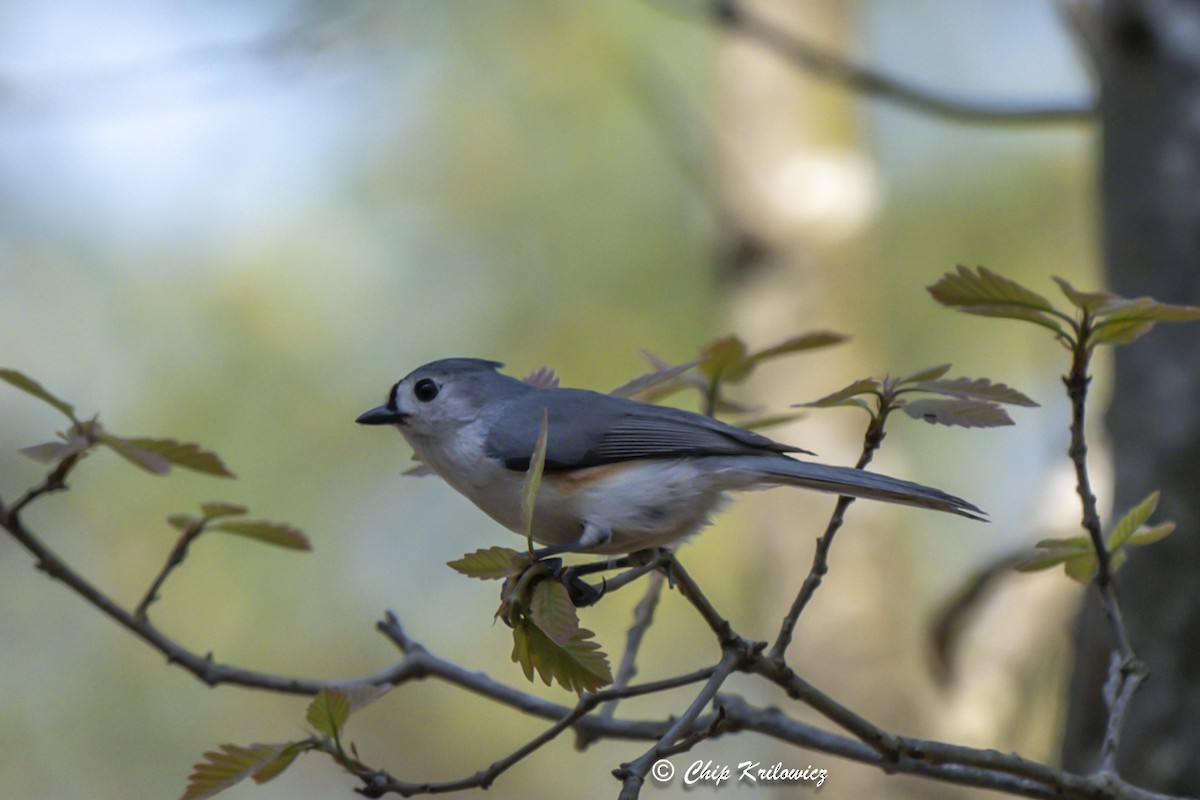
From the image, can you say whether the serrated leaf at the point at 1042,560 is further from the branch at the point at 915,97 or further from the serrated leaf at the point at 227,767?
the branch at the point at 915,97

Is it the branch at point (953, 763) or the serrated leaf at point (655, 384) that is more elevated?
the serrated leaf at point (655, 384)

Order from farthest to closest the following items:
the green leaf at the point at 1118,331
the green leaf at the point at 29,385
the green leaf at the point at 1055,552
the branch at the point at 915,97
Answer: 1. the branch at the point at 915,97
2. the green leaf at the point at 1055,552
3. the green leaf at the point at 29,385
4. the green leaf at the point at 1118,331

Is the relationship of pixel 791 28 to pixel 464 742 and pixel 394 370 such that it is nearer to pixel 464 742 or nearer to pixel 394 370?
pixel 394 370

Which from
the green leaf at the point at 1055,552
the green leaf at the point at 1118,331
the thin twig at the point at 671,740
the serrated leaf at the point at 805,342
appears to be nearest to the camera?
the thin twig at the point at 671,740

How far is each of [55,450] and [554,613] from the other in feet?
2.46

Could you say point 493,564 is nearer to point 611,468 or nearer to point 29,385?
point 611,468

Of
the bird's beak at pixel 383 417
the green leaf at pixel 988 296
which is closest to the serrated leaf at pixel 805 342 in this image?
the green leaf at pixel 988 296

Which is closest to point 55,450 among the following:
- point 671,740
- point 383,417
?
point 383,417

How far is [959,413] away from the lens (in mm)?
1464

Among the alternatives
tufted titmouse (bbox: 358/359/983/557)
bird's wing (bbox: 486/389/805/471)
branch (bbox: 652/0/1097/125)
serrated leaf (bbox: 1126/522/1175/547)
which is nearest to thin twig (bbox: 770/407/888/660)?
tufted titmouse (bbox: 358/359/983/557)

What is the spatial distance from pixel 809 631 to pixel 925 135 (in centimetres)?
452

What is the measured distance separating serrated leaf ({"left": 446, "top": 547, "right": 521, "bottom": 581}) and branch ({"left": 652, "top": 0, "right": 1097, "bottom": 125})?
218cm

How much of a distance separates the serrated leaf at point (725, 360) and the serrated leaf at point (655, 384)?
0.03m

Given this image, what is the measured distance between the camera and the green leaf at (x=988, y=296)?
131 cm
